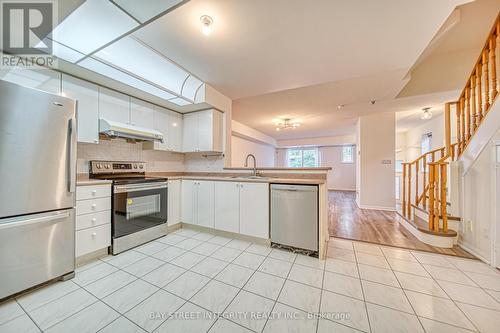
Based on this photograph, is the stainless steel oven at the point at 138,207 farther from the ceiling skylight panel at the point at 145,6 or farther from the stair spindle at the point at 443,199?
the stair spindle at the point at 443,199

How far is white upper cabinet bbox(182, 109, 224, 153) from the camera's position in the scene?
3.27 m

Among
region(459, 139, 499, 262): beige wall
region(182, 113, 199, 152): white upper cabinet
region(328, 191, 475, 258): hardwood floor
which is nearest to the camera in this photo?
region(459, 139, 499, 262): beige wall

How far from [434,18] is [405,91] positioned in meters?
2.61

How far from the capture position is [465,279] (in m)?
1.76

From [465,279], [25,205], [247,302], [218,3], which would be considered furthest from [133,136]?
[465,279]

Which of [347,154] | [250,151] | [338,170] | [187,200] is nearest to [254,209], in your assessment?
[187,200]

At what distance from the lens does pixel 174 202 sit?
3049 millimetres

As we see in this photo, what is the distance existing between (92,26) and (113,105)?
1.00m

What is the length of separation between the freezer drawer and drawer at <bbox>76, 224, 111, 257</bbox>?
0.18 metres

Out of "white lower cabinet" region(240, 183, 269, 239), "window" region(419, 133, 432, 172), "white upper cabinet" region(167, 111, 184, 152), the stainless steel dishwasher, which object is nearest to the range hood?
"white upper cabinet" region(167, 111, 184, 152)

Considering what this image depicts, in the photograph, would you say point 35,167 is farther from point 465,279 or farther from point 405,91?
point 405,91

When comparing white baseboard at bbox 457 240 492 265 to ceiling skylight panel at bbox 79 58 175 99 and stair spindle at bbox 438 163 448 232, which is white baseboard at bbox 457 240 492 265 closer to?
stair spindle at bbox 438 163 448 232

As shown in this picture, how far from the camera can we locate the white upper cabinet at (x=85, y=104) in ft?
7.01

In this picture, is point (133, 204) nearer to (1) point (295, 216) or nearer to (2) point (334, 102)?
(1) point (295, 216)
